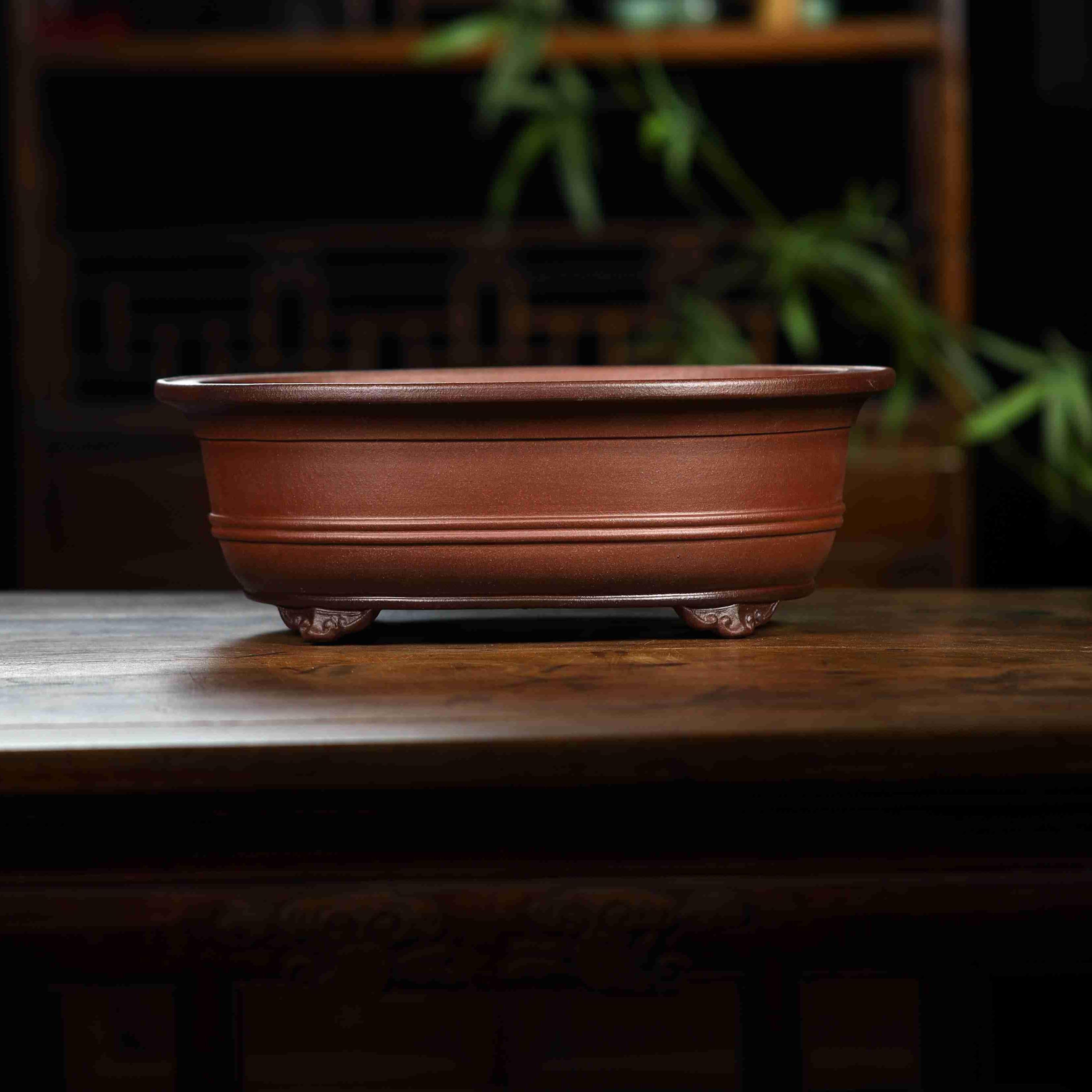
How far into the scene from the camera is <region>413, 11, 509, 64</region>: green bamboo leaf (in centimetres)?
243

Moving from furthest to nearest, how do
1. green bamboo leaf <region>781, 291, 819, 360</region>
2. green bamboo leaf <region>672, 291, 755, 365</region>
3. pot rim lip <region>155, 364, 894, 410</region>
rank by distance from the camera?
green bamboo leaf <region>672, 291, 755, 365</region>
green bamboo leaf <region>781, 291, 819, 360</region>
pot rim lip <region>155, 364, 894, 410</region>

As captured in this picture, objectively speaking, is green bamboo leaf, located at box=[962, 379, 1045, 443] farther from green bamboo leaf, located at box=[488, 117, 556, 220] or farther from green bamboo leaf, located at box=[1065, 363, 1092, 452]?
green bamboo leaf, located at box=[488, 117, 556, 220]

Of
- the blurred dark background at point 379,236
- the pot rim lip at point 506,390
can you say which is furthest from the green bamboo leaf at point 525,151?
the pot rim lip at point 506,390

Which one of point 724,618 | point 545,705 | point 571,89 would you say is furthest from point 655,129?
point 545,705

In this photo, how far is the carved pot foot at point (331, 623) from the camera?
111 centimetres

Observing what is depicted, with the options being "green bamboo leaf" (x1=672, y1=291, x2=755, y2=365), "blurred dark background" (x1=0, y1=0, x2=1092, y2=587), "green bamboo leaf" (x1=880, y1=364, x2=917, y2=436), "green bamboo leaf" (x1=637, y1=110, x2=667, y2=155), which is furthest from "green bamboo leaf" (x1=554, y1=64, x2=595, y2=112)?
"green bamboo leaf" (x1=880, y1=364, x2=917, y2=436)

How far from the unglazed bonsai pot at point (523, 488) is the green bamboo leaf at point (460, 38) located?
4.89 feet

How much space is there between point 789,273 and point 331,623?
1.69 m

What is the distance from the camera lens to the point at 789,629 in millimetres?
1153

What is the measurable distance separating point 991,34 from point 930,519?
1.12 m

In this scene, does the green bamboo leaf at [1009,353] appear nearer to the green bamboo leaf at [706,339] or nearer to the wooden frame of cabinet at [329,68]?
the wooden frame of cabinet at [329,68]

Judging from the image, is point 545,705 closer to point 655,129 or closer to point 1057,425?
point 655,129

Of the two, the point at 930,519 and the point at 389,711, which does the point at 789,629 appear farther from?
the point at 930,519

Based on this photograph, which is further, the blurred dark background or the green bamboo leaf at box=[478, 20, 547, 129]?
the blurred dark background
